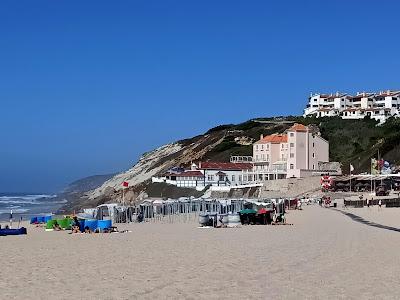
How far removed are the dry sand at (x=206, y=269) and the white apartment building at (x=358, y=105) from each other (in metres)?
94.6

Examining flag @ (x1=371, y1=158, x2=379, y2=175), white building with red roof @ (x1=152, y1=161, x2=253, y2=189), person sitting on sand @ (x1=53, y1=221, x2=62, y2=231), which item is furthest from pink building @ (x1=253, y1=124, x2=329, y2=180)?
person sitting on sand @ (x1=53, y1=221, x2=62, y2=231)

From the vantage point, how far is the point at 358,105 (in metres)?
120

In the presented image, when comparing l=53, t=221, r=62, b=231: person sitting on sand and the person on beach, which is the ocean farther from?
the person on beach

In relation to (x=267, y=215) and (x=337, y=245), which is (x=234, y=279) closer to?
(x=337, y=245)

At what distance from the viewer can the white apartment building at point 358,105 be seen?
114m

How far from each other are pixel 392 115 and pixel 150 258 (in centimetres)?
10402

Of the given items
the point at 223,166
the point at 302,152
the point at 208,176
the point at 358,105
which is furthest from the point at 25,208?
the point at 358,105

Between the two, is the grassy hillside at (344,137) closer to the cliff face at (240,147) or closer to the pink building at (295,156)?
the cliff face at (240,147)

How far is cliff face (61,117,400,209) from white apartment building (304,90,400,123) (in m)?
7.54

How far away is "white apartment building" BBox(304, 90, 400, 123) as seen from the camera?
374ft

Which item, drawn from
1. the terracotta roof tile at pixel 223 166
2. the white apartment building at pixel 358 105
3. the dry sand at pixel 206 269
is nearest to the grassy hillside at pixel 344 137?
the white apartment building at pixel 358 105

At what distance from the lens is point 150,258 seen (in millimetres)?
14344

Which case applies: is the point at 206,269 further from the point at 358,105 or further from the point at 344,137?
the point at 358,105

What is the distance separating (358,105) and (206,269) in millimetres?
112655
